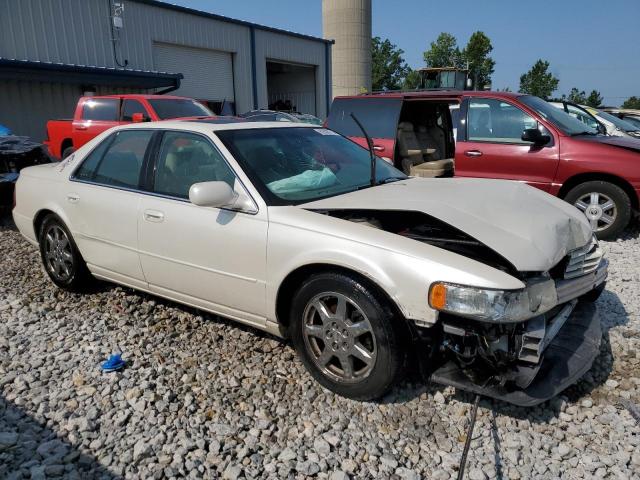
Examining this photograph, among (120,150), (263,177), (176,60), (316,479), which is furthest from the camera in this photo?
(176,60)

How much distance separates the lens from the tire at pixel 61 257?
423 cm

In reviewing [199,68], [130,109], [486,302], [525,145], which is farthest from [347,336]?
[199,68]

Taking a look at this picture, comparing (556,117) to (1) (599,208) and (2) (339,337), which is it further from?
(2) (339,337)

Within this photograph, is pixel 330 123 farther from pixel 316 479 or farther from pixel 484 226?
pixel 316 479

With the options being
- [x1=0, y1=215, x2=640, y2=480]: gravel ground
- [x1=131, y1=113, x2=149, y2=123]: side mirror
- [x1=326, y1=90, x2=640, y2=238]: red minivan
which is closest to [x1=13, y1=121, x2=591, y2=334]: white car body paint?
[x1=0, y1=215, x2=640, y2=480]: gravel ground

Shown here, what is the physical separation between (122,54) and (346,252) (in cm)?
1660

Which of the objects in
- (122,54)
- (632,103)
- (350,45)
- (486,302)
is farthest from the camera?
(632,103)

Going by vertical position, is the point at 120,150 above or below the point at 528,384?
above

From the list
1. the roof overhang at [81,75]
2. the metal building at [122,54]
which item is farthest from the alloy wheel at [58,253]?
the roof overhang at [81,75]

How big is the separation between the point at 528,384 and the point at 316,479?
1087mm

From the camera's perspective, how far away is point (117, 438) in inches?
101

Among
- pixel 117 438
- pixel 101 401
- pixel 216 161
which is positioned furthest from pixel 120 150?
pixel 117 438

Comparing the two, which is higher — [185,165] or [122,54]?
→ [122,54]

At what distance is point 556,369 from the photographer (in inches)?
101
